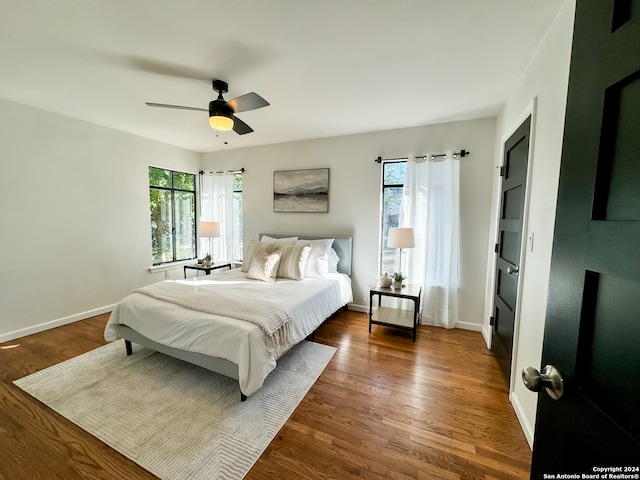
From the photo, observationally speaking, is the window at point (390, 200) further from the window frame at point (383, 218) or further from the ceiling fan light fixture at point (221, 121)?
the ceiling fan light fixture at point (221, 121)

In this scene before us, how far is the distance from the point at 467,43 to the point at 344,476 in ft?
9.28

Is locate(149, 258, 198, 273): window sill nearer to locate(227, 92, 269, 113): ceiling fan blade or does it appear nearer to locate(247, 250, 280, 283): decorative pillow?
locate(247, 250, 280, 283): decorative pillow

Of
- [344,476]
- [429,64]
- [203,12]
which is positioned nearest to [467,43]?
[429,64]

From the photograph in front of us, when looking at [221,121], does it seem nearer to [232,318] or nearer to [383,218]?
[232,318]

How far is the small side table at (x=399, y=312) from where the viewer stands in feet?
9.37

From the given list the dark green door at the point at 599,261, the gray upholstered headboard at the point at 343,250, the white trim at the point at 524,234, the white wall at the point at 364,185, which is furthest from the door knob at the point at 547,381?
the gray upholstered headboard at the point at 343,250

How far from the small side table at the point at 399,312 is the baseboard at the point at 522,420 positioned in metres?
1.04

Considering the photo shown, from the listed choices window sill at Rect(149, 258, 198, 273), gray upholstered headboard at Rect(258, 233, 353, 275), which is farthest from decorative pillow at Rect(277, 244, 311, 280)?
window sill at Rect(149, 258, 198, 273)

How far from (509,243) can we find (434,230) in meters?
0.98

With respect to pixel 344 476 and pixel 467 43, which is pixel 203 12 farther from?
pixel 344 476

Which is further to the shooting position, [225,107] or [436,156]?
[436,156]

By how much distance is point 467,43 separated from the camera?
1757 mm

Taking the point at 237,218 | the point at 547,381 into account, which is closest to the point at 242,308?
the point at 547,381

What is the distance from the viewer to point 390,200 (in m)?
3.58
